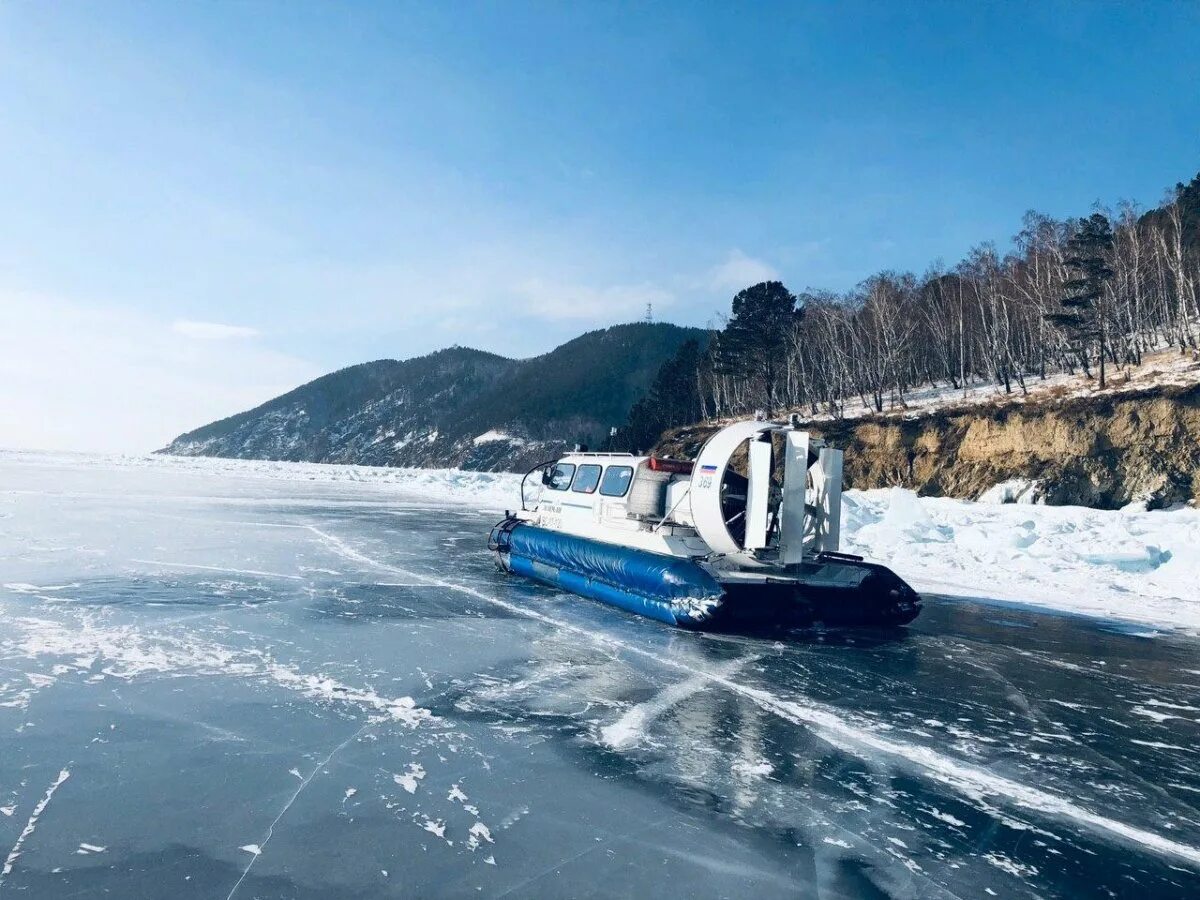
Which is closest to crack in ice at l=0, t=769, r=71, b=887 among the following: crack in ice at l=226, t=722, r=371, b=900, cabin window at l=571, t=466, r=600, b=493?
crack in ice at l=226, t=722, r=371, b=900

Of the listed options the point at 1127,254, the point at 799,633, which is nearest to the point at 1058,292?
the point at 1127,254

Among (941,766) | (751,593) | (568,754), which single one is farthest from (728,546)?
(568,754)

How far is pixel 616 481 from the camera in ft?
36.6

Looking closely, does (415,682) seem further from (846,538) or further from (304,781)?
(846,538)

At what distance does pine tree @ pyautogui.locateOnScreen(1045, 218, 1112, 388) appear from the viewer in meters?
31.8

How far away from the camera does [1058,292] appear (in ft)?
119

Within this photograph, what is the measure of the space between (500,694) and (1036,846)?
12.3 ft

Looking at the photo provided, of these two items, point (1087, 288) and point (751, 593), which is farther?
point (1087, 288)

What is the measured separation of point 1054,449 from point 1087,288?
→ 38.8ft

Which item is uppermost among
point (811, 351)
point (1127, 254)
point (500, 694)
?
point (1127, 254)

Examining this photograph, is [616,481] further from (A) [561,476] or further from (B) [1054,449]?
(B) [1054,449]

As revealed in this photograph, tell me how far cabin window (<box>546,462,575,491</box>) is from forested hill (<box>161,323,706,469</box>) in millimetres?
99612

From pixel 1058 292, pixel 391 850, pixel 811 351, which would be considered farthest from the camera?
pixel 811 351

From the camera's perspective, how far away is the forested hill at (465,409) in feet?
420
